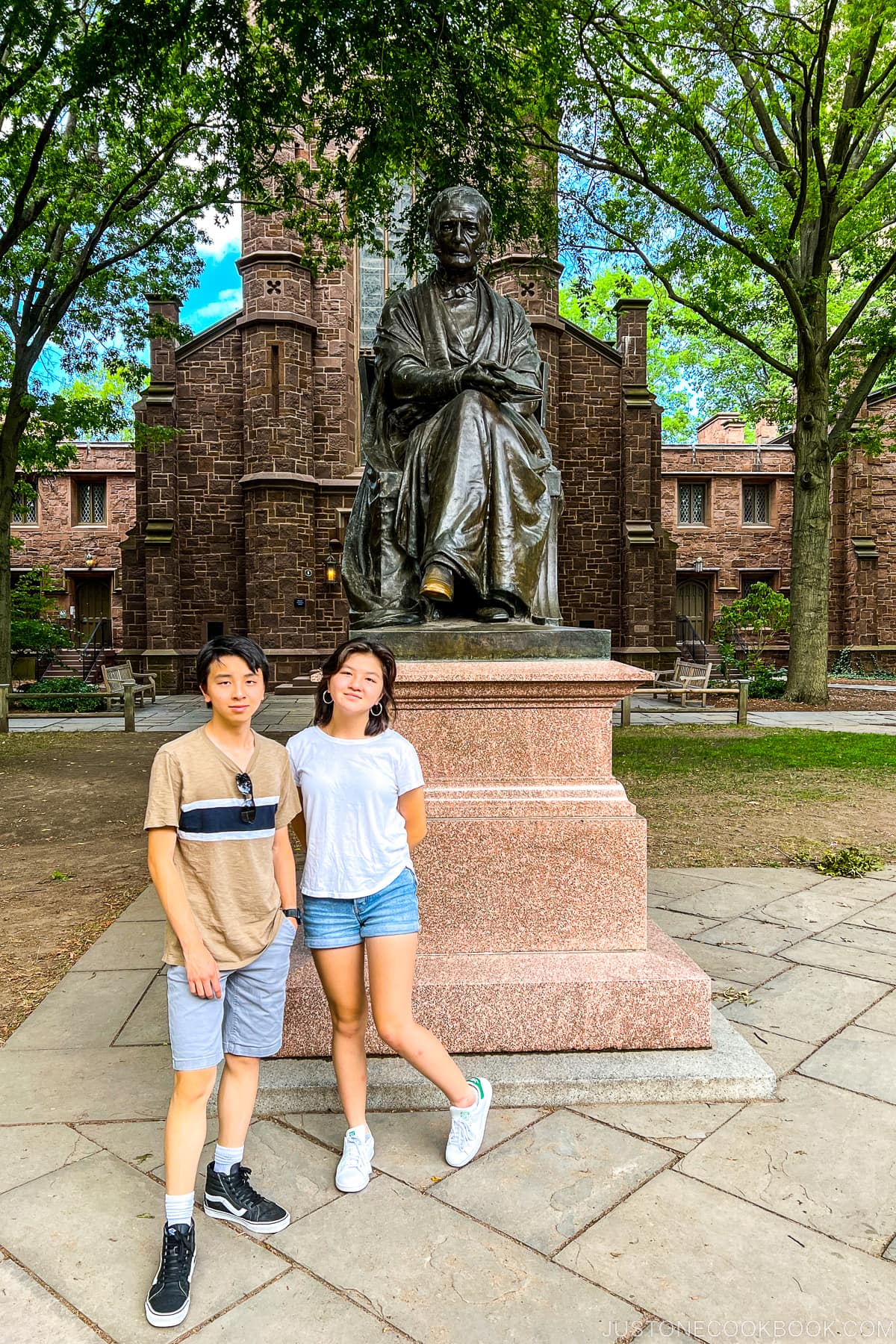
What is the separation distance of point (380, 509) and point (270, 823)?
6.93 ft

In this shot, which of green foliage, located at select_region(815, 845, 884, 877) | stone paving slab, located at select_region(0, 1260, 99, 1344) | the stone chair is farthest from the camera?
green foliage, located at select_region(815, 845, 884, 877)

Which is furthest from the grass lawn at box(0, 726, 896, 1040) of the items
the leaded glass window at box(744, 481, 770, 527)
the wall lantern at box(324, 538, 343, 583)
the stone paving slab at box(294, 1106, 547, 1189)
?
the leaded glass window at box(744, 481, 770, 527)

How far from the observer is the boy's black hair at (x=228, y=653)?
2.02m

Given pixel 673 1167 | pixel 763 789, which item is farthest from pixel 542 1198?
pixel 763 789

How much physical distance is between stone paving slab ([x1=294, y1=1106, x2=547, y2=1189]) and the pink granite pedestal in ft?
0.74

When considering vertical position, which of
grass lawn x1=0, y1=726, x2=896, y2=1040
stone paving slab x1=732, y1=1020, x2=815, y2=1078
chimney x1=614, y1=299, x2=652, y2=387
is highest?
chimney x1=614, y1=299, x2=652, y2=387

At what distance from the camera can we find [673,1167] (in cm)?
238

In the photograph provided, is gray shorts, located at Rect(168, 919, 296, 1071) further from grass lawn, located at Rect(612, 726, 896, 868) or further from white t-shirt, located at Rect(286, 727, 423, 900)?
grass lawn, located at Rect(612, 726, 896, 868)

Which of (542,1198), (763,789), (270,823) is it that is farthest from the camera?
(763,789)

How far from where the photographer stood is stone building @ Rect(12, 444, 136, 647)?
28.6m

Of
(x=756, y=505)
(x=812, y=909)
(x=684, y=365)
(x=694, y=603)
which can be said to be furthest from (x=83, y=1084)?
(x=684, y=365)

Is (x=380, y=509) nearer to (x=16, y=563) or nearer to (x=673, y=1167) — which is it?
(x=673, y=1167)

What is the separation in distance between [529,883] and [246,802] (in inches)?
52.2

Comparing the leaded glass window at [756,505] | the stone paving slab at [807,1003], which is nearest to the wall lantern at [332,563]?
the leaded glass window at [756,505]
